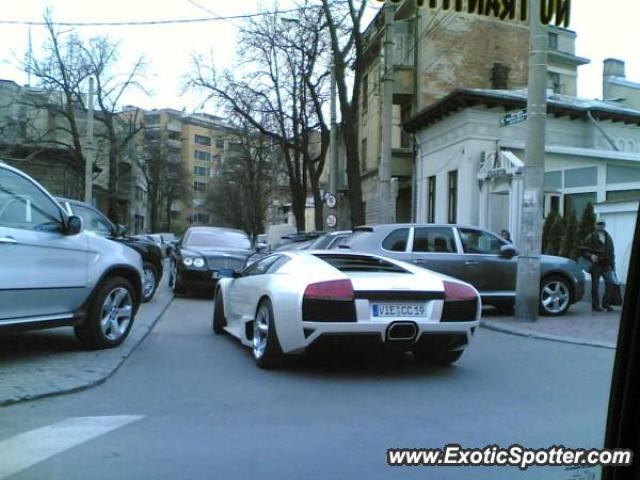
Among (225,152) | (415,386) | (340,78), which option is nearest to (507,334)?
(415,386)

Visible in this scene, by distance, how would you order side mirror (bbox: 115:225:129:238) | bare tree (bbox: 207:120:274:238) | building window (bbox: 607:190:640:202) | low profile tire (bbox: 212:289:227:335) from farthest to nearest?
bare tree (bbox: 207:120:274:238), side mirror (bbox: 115:225:129:238), building window (bbox: 607:190:640:202), low profile tire (bbox: 212:289:227:335)

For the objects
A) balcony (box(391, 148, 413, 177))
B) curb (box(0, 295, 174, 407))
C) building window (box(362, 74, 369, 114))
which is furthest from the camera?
building window (box(362, 74, 369, 114))

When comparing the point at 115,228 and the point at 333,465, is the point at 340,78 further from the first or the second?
the point at 333,465

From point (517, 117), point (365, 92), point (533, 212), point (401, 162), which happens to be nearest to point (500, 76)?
point (401, 162)

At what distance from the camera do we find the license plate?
590 centimetres

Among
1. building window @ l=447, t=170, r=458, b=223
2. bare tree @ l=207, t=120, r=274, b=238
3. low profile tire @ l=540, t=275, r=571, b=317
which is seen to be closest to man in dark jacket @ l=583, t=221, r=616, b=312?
low profile tire @ l=540, t=275, r=571, b=317

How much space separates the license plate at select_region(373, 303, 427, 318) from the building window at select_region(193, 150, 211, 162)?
4212 inches

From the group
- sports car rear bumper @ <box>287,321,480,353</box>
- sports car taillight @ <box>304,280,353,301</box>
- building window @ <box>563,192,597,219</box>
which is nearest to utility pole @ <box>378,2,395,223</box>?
building window @ <box>563,192,597,219</box>

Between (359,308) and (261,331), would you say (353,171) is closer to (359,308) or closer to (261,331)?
(261,331)

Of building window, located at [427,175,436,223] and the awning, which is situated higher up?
the awning

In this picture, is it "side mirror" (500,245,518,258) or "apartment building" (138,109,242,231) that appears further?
"apartment building" (138,109,242,231)

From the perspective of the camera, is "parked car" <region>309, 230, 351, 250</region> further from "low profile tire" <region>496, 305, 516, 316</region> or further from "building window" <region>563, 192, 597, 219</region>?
"building window" <region>563, 192, 597, 219</region>

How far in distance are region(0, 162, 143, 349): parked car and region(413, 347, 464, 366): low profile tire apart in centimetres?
345

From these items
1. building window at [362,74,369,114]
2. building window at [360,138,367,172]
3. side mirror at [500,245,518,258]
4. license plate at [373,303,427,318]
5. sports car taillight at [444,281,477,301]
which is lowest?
license plate at [373,303,427,318]
